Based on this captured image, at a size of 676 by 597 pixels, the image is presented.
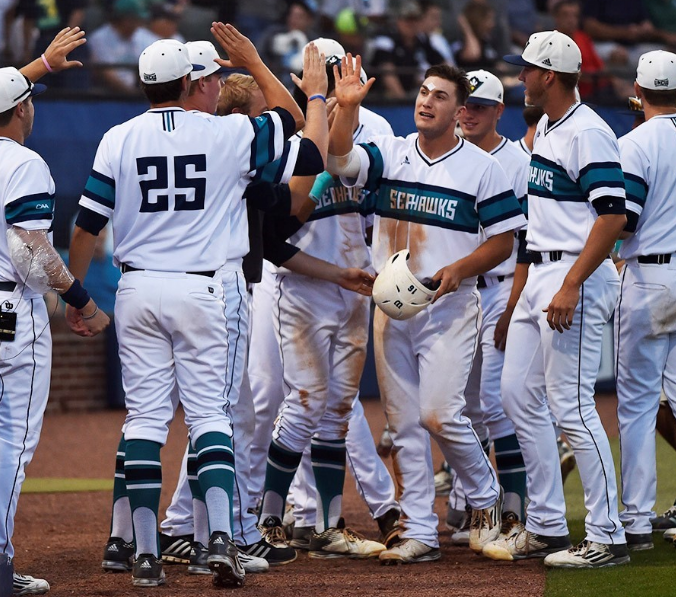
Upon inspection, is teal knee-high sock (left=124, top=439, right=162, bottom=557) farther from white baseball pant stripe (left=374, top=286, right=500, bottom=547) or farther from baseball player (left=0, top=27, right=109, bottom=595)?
white baseball pant stripe (left=374, top=286, right=500, bottom=547)

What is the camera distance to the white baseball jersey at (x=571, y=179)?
4.99m

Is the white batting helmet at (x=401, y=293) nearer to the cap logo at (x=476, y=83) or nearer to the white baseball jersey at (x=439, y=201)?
the white baseball jersey at (x=439, y=201)

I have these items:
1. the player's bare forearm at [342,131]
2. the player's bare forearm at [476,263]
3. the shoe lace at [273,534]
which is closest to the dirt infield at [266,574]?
the shoe lace at [273,534]

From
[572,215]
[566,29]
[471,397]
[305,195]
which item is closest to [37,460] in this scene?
[471,397]

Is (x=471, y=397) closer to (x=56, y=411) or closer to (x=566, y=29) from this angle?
(x=56, y=411)

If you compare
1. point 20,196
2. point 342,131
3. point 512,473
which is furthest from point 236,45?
point 512,473

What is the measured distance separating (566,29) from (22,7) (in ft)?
22.2

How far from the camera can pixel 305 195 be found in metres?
5.24

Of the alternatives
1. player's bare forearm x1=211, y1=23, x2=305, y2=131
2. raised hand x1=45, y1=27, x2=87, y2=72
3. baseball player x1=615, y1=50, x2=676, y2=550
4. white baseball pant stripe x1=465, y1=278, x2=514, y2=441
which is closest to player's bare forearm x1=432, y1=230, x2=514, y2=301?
baseball player x1=615, y1=50, x2=676, y2=550

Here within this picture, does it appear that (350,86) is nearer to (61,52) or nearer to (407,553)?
(61,52)

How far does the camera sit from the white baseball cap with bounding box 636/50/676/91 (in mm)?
5633

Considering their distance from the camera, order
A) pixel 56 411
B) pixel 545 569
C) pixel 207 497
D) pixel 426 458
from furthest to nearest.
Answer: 1. pixel 56 411
2. pixel 426 458
3. pixel 545 569
4. pixel 207 497

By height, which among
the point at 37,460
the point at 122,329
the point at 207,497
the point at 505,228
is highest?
the point at 505,228

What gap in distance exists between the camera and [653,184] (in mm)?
5574
